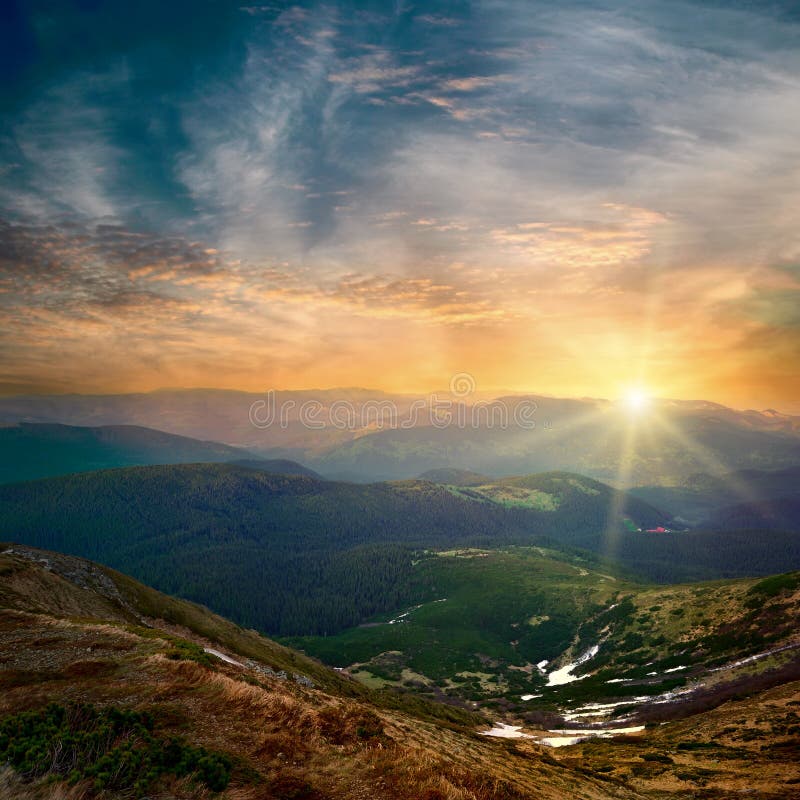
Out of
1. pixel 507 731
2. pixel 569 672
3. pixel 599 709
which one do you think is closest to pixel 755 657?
pixel 599 709

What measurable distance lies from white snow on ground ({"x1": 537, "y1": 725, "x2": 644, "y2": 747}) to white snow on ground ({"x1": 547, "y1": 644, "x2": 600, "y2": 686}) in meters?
75.7

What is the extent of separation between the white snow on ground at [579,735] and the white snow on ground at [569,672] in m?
75.7

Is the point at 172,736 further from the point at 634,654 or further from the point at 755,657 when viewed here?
the point at 634,654

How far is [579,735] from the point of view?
284ft

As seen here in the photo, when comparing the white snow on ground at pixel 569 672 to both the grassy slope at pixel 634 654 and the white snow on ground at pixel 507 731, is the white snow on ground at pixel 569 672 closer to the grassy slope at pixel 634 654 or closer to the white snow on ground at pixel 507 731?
the grassy slope at pixel 634 654

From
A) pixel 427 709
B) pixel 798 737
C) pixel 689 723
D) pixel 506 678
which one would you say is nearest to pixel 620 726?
pixel 689 723

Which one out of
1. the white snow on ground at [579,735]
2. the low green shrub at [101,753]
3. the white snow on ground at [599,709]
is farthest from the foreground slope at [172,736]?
the white snow on ground at [599,709]

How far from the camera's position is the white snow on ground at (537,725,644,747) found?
81875 mm

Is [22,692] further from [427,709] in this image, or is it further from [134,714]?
[427,709]

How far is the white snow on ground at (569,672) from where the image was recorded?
520 ft

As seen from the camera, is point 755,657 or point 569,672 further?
point 569,672

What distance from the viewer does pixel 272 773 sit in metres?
14.9

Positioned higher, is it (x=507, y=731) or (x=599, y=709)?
(x=599, y=709)

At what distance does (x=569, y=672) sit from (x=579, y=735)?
95.4m
